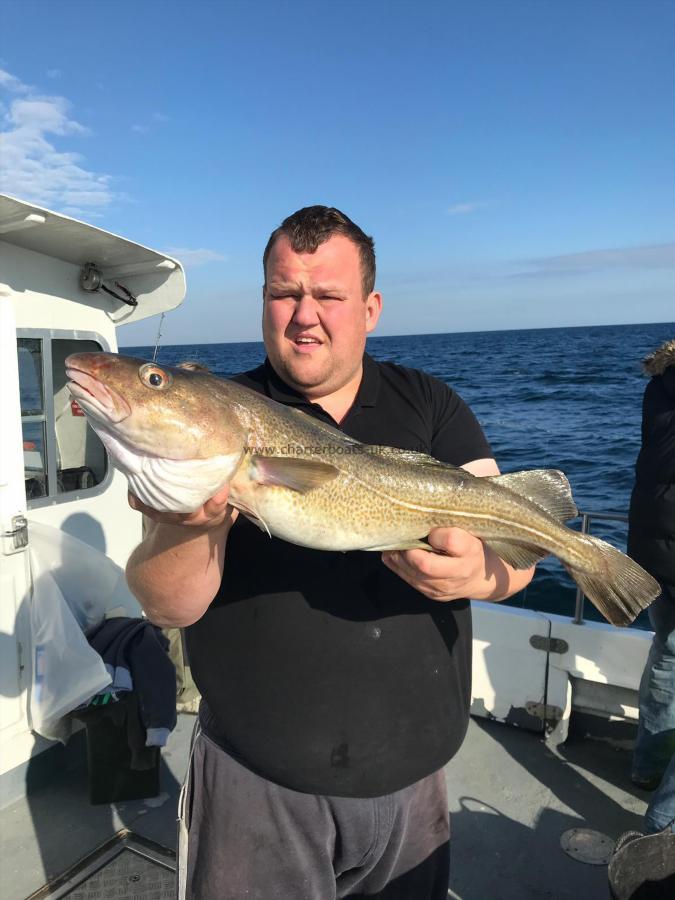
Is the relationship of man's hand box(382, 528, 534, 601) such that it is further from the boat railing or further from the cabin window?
the cabin window

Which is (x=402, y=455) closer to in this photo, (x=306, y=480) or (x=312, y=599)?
(x=306, y=480)

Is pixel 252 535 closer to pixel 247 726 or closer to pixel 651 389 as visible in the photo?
pixel 247 726

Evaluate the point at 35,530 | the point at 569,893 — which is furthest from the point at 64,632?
the point at 569,893

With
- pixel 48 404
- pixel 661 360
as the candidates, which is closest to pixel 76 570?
pixel 48 404

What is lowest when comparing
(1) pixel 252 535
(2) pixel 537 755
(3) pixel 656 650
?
(2) pixel 537 755

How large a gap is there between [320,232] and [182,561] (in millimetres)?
1435

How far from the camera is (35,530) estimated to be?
4652 millimetres

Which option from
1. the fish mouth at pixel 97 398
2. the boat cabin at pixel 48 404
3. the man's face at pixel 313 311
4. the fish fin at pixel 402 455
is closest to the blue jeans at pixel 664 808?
the fish fin at pixel 402 455

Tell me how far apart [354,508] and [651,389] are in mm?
3311

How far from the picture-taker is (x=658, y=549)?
4.39 meters

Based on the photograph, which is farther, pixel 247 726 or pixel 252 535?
pixel 252 535

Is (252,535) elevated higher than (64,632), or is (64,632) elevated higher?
(252,535)

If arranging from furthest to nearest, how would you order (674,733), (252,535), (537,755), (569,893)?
(537,755) < (674,733) < (569,893) < (252,535)

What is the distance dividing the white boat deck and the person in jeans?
17.5 inches
